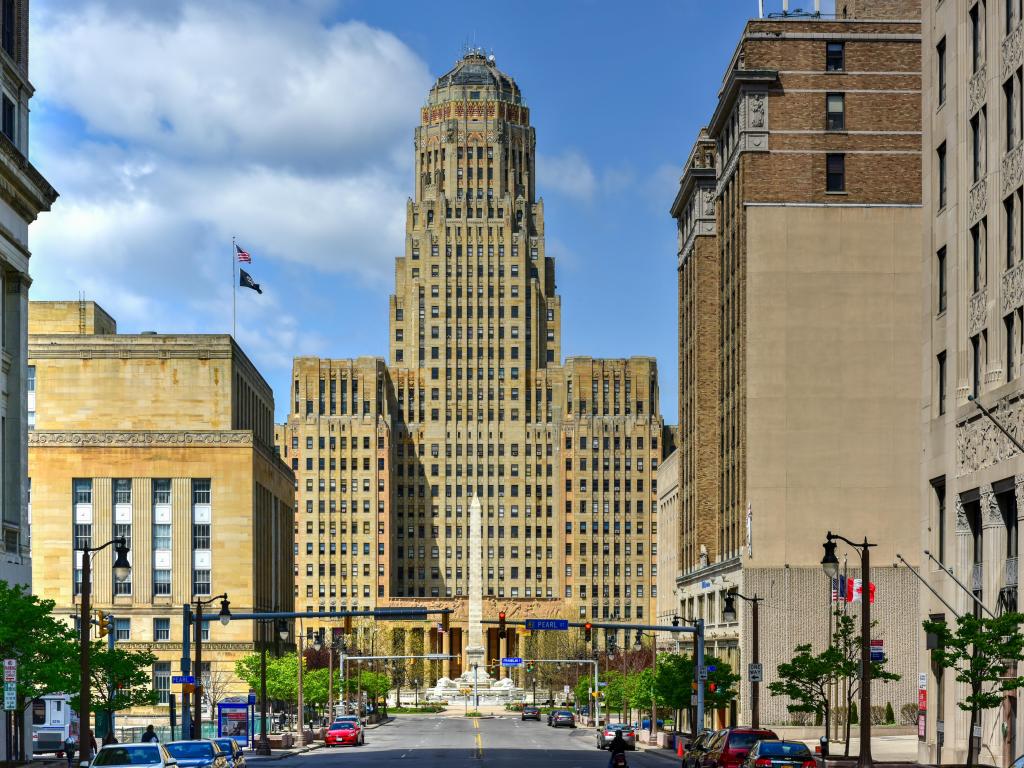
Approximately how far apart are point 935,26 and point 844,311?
30579 mm

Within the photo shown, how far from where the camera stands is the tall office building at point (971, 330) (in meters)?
54.3

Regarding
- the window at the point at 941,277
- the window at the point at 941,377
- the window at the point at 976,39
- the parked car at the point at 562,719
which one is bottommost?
the parked car at the point at 562,719

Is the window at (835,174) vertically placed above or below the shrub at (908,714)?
above

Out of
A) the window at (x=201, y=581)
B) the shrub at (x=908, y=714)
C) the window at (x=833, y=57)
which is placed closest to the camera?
the shrub at (x=908, y=714)

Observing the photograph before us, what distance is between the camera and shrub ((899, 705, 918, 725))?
91.4 m

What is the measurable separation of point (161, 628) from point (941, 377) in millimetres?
82855

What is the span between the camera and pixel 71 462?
130m

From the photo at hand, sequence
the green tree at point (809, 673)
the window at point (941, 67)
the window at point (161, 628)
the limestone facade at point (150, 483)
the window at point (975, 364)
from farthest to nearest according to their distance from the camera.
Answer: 1. the window at point (161, 628)
2. the limestone facade at point (150, 483)
3. the green tree at point (809, 673)
4. the window at point (941, 67)
5. the window at point (975, 364)

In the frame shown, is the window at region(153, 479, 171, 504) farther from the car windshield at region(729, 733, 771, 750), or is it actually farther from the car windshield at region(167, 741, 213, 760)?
the car windshield at region(729, 733, 771, 750)

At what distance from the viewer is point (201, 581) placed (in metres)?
133

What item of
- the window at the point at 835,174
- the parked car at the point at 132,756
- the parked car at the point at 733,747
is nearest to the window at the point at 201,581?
the window at the point at 835,174

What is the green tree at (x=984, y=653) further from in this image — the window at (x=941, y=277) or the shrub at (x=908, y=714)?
the shrub at (x=908, y=714)

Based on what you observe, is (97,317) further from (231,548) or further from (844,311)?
(844,311)

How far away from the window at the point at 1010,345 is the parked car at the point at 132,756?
94.1 ft
